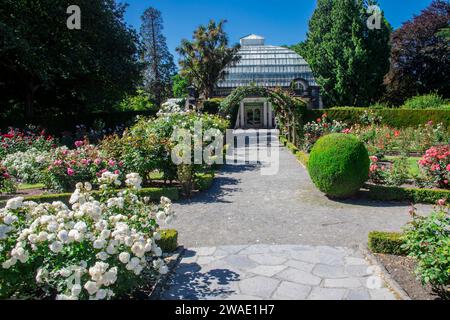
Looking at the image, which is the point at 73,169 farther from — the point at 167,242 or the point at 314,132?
the point at 314,132

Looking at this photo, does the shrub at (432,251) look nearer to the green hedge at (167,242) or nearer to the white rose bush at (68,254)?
the white rose bush at (68,254)

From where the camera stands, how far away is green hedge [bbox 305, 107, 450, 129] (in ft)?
64.8

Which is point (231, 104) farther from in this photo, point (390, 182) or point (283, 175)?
point (390, 182)

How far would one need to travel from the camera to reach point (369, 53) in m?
30.3

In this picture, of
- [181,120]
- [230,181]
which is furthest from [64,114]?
[230,181]

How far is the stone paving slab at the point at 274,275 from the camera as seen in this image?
387 cm

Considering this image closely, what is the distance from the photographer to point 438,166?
842 centimetres

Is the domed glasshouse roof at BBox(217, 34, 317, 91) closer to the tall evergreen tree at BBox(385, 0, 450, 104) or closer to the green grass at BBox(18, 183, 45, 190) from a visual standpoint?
the tall evergreen tree at BBox(385, 0, 450, 104)

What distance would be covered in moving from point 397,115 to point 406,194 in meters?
14.4

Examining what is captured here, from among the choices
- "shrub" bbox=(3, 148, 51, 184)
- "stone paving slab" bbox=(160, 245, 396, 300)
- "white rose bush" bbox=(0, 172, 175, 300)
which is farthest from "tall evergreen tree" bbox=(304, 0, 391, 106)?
"white rose bush" bbox=(0, 172, 175, 300)

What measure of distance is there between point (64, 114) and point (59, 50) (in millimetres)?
5956

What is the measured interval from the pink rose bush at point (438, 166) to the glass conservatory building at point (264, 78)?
2342cm

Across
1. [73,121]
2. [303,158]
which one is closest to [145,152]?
[303,158]
